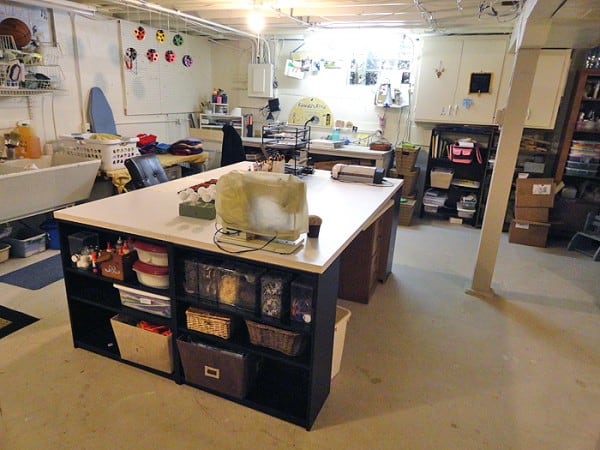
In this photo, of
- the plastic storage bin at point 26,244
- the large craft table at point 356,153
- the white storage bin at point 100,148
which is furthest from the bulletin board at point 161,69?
the plastic storage bin at point 26,244

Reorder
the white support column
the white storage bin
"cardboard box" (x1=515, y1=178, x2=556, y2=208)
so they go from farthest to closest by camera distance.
Answer: "cardboard box" (x1=515, y1=178, x2=556, y2=208), the white storage bin, the white support column

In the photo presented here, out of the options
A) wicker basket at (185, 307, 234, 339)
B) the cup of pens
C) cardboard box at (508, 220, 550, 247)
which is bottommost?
A: cardboard box at (508, 220, 550, 247)

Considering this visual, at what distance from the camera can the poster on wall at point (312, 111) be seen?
18.4ft

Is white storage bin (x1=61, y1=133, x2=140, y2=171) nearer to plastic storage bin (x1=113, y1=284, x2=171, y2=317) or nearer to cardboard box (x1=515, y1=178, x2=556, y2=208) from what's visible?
plastic storage bin (x1=113, y1=284, x2=171, y2=317)

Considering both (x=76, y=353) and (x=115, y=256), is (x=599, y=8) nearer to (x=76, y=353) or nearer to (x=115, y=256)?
(x=115, y=256)

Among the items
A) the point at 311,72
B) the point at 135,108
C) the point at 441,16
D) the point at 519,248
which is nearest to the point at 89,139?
the point at 135,108

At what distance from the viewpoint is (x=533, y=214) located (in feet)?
14.7

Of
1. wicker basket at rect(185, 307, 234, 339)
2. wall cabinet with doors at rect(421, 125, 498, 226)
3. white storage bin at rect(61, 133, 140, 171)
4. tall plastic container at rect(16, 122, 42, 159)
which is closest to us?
wicker basket at rect(185, 307, 234, 339)

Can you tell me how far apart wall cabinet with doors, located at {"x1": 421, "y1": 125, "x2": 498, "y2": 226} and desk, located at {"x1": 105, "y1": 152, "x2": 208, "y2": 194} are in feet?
9.53

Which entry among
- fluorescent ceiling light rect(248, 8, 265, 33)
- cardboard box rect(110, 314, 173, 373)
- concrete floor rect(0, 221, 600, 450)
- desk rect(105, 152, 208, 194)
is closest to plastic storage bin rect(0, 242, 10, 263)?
concrete floor rect(0, 221, 600, 450)

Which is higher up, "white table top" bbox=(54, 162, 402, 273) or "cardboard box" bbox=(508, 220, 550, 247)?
"white table top" bbox=(54, 162, 402, 273)

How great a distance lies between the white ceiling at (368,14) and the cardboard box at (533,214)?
1684 millimetres

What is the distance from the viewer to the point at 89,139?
3.78 m

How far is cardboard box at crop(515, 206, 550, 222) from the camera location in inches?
175
